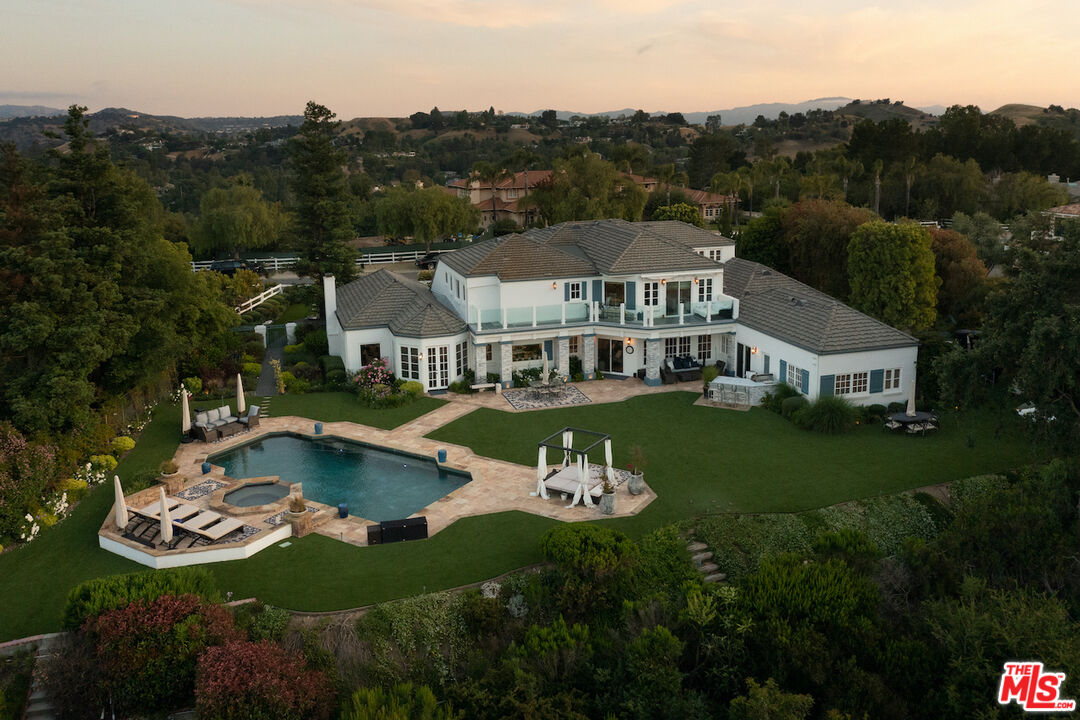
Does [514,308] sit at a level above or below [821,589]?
above

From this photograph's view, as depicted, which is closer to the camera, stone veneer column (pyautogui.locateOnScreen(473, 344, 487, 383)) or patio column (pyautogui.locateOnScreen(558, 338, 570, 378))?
stone veneer column (pyautogui.locateOnScreen(473, 344, 487, 383))

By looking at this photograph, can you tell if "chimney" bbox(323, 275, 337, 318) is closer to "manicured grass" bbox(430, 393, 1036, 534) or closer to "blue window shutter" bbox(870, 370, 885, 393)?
"manicured grass" bbox(430, 393, 1036, 534)

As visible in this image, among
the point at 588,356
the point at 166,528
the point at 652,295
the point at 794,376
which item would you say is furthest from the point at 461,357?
the point at 166,528

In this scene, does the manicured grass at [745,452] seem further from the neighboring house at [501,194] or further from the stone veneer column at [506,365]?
the neighboring house at [501,194]

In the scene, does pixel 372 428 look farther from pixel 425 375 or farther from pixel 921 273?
pixel 921 273

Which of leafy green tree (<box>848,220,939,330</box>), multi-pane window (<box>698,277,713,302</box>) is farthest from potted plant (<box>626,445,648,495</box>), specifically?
leafy green tree (<box>848,220,939,330</box>)

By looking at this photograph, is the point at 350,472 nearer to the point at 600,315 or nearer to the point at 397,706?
the point at 397,706

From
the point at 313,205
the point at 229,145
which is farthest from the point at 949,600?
the point at 229,145
